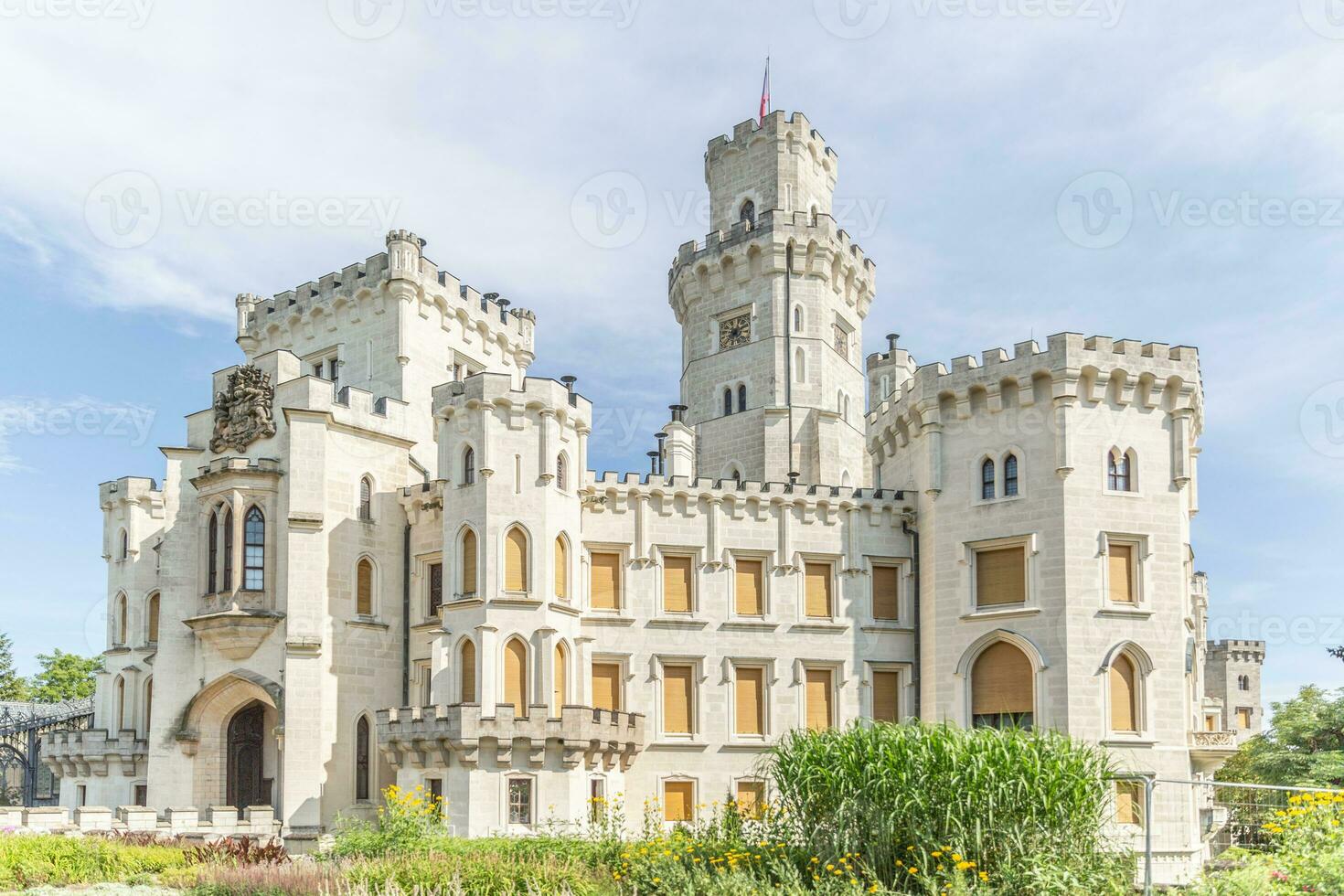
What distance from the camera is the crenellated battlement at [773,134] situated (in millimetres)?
49250

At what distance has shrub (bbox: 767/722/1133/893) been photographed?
61.2ft

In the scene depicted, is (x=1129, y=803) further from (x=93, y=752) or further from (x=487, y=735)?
(x=93, y=752)

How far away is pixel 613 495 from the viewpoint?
120 ft

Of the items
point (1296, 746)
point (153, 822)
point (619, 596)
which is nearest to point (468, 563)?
point (619, 596)

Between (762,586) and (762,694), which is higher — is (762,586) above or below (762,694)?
above

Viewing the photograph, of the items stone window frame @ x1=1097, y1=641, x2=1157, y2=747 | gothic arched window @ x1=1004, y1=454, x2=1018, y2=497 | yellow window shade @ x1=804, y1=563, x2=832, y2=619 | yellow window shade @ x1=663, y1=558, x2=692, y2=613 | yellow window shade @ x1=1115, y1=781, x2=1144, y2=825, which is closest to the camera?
yellow window shade @ x1=1115, y1=781, x2=1144, y2=825

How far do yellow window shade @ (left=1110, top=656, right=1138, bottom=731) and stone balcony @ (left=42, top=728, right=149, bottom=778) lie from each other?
2993 centimetres

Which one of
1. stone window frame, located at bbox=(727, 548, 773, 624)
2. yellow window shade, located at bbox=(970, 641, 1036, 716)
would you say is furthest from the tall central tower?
yellow window shade, located at bbox=(970, 641, 1036, 716)

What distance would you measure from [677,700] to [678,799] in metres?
2.80

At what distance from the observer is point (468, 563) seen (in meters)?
34.2

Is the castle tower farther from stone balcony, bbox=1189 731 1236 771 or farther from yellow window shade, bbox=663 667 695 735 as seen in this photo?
yellow window shade, bbox=663 667 695 735

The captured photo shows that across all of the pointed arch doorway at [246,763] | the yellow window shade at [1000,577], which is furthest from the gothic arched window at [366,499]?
the yellow window shade at [1000,577]

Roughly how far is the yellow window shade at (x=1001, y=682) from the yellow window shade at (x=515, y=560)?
13004 millimetres

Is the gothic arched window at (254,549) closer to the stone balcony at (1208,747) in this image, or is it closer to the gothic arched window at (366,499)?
the gothic arched window at (366,499)
